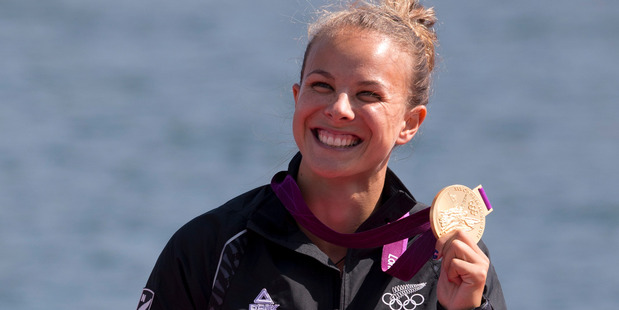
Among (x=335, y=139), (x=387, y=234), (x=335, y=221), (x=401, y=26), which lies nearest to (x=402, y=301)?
(x=387, y=234)

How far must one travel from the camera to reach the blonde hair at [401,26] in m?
3.02

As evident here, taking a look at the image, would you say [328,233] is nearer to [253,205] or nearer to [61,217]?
[253,205]

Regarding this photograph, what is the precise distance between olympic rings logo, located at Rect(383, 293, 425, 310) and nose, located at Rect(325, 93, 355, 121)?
462 mm

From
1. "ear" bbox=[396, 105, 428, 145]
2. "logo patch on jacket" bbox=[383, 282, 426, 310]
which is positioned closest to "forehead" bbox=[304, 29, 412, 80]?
"ear" bbox=[396, 105, 428, 145]

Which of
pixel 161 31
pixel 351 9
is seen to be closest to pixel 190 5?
pixel 161 31

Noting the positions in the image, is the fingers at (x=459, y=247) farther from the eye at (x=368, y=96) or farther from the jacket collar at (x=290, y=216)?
the eye at (x=368, y=96)

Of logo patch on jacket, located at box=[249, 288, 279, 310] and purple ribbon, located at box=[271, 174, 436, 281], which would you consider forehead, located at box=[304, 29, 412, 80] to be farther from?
logo patch on jacket, located at box=[249, 288, 279, 310]

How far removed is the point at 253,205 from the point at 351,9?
637mm

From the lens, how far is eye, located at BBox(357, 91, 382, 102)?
9.55 ft

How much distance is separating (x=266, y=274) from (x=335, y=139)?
1.27 ft

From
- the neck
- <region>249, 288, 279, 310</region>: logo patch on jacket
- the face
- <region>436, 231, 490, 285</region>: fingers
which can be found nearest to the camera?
<region>436, 231, 490, 285</region>: fingers

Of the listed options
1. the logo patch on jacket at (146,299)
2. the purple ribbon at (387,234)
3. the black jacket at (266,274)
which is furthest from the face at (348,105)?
the logo patch on jacket at (146,299)

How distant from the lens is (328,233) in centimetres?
291

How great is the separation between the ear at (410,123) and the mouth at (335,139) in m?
0.20
